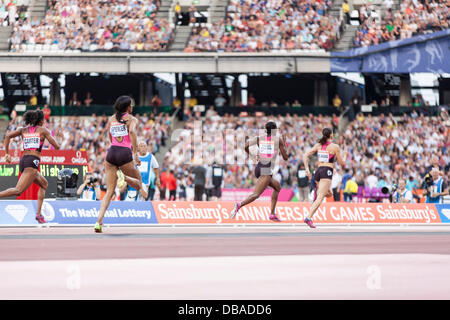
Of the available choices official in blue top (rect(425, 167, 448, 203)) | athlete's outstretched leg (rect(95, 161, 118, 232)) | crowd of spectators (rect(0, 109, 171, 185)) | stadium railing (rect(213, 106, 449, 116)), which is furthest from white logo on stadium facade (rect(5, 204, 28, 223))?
stadium railing (rect(213, 106, 449, 116))

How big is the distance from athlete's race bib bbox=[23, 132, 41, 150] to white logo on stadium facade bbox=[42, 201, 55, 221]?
374 centimetres

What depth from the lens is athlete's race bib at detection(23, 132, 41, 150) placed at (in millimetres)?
14375

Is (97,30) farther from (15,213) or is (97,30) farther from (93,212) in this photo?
(15,213)

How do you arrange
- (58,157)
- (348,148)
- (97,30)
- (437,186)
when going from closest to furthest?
1. (58,157)
2. (437,186)
3. (348,148)
4. (97,30)

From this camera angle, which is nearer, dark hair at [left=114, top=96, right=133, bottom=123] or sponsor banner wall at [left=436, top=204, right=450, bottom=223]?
dark hair at [left=114, top=96, right=133, bottom=123]

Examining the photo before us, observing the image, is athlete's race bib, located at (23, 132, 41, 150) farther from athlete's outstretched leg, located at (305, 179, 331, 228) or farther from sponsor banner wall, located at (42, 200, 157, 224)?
athlete's outstretched leg, located at (305, 179, 331, 228)

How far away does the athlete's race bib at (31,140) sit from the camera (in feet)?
47.2

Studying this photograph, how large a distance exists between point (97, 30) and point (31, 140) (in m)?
29.4

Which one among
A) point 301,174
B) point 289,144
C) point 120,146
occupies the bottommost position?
point 301,174

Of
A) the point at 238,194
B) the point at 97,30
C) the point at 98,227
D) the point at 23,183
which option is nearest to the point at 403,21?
the point at 238,194

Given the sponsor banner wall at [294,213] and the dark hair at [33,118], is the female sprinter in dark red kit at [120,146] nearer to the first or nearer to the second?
the dark hair at [33,118]

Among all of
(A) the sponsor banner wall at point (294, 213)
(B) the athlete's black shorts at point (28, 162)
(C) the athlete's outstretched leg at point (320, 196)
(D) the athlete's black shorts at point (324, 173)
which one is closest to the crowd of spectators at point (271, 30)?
(A) the sponsor banner wall at point (294, 213)

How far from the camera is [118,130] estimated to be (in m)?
12.9

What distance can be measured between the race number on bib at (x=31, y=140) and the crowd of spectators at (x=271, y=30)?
28.1 meters
